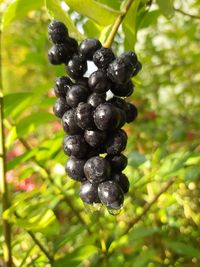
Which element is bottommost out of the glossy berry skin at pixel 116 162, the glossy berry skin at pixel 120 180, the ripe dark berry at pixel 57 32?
the glossy berry skin at pixel 120 180

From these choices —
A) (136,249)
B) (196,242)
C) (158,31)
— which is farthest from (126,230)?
(158,31)


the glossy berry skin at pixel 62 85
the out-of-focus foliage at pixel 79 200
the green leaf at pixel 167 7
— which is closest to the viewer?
the glossy berry skin at pixel 62 85

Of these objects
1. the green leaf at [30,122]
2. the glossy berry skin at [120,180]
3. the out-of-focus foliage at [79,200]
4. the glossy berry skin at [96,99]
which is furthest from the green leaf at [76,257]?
the glossy berry skin at [96,99]

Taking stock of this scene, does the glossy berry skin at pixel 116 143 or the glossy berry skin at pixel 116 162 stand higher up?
the glossy berry skin at pixel 116 143

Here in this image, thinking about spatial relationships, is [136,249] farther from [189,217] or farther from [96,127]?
[96,127]

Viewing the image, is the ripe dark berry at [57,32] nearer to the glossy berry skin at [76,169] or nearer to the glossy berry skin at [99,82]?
the glossy berry skin at [99,82]

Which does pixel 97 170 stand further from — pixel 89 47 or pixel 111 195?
pixel 89 47

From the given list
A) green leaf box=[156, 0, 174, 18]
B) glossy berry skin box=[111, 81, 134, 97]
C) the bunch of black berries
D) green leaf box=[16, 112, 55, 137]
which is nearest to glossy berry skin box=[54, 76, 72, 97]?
the bunch of black berries

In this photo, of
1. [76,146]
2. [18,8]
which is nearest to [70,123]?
[76,146]
